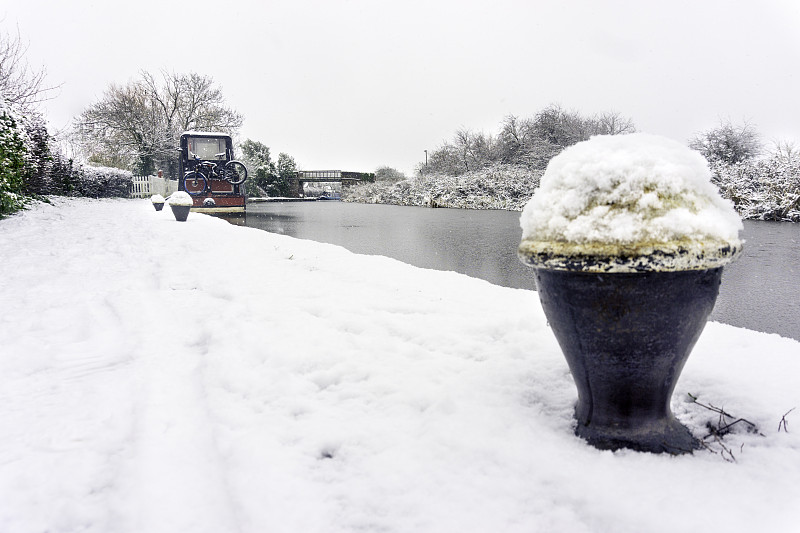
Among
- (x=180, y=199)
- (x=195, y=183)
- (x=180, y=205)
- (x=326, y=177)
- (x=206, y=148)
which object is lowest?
(x=180, y=205)

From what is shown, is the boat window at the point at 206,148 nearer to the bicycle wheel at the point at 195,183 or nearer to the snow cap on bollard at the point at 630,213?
the bicycle wheel at the point at 195,183

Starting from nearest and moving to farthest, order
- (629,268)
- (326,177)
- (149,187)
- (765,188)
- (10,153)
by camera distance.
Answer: (629,268), (10,153), (765,188), (149,187), (326,177)

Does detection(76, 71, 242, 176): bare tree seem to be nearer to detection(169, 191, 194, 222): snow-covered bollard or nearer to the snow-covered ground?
detection(169, 191, 194, 222): snow-covered bollard

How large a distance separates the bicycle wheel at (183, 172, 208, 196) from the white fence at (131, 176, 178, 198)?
13651mm

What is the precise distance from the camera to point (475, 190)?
85.8 ft

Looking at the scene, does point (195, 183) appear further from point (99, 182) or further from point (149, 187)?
point (149, 187)

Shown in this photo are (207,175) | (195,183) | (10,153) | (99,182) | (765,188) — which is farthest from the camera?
(99,182)

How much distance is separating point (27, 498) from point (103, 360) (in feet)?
3.89

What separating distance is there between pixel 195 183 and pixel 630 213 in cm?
1611

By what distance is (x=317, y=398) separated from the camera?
2.08 metres

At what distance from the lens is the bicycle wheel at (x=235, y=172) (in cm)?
1525

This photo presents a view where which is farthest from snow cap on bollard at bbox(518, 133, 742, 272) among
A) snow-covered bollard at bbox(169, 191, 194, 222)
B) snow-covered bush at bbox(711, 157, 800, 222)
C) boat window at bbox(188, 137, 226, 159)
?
snow-covered bush at bbox(711, 157, 800, 222)

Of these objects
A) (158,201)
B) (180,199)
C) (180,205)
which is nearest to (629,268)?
(180,205)

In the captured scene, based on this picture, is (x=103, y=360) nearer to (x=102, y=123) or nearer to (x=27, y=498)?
(x=27, y=498)
